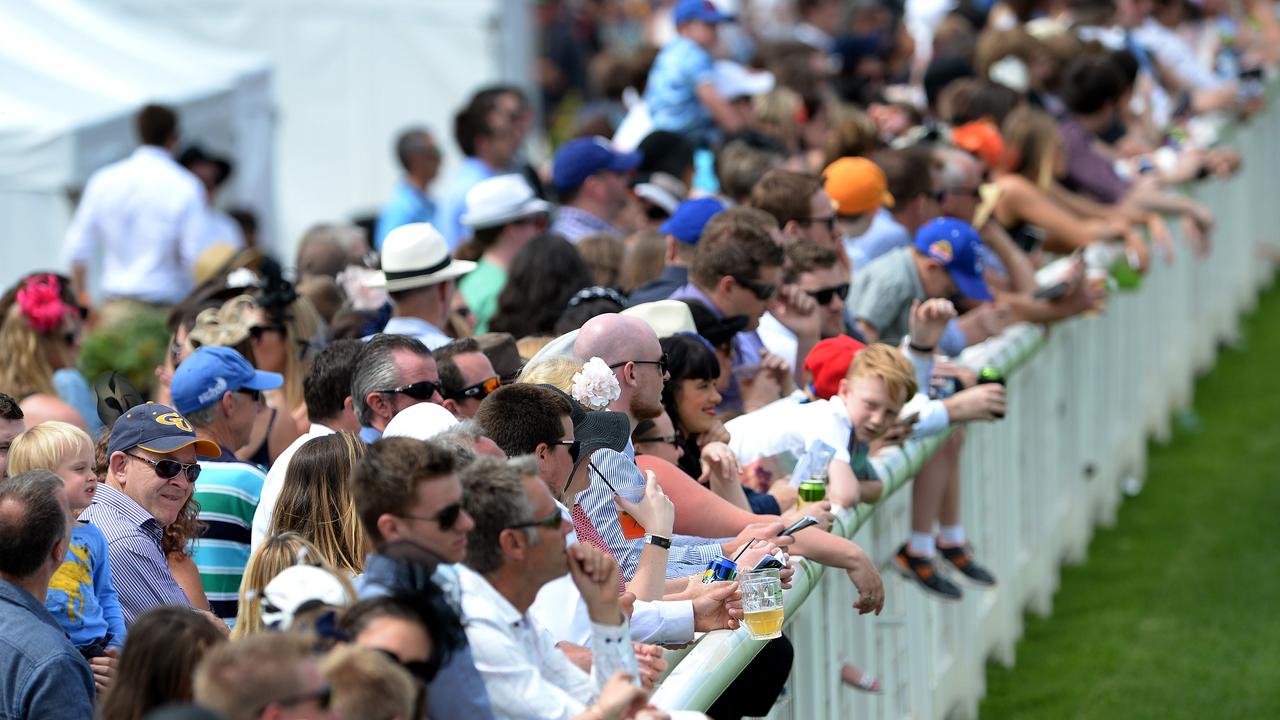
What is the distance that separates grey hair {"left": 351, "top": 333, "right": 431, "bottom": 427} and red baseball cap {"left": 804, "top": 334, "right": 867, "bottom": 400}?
1505mm

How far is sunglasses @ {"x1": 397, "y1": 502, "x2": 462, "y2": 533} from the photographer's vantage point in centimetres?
346

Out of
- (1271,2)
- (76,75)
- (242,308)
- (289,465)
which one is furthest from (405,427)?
(1271,2)

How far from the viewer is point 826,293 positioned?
6.68 meters

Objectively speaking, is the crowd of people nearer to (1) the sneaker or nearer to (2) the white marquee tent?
(1) the sneaker

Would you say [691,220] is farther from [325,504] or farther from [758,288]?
[325,504]

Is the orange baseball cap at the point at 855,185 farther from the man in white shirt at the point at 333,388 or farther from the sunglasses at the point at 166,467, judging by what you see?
the sunglasses at the point at 166,467

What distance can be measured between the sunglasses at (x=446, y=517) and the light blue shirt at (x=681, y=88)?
24.3 feet

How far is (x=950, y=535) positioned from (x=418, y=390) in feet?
9.22

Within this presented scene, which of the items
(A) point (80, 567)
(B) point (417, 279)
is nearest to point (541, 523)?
(A) point (80, 567)

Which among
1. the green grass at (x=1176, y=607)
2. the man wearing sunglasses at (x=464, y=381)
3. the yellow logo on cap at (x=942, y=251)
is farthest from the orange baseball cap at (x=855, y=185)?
the man wearing sunglasses at (x=464, y=381)

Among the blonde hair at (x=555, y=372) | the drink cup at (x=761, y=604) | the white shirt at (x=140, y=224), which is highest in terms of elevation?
the blonde hair at (x=555, y=372)

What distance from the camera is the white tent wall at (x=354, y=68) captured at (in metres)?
16.1

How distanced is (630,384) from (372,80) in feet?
41.0

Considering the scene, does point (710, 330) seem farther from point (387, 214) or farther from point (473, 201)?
point (387, 214)
